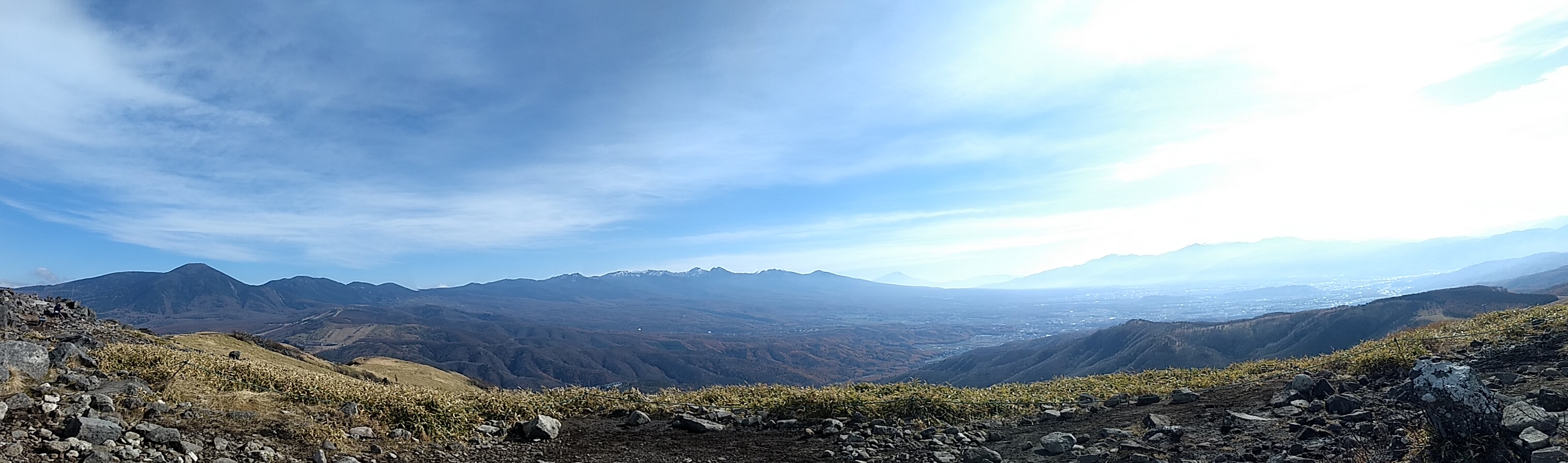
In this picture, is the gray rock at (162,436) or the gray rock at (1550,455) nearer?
Answer: the gray rock at (1550,455)

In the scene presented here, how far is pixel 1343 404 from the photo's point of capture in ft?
26.5

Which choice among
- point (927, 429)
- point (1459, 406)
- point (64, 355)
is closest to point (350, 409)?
point (64, 355)

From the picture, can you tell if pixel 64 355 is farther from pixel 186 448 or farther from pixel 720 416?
pixel 720 416

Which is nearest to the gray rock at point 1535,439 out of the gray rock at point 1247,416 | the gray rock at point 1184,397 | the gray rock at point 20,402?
the gray rock at point 1247,416

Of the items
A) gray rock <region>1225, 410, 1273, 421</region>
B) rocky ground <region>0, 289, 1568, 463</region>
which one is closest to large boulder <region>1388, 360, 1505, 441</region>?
rocky ground <region>0, 289, 1568, 463</region>

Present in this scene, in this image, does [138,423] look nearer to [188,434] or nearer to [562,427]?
[188,434]

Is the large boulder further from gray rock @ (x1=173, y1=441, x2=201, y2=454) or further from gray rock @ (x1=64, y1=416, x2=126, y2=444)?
gray rock @ (x1=64, y1=416, x2=126, y2=444)

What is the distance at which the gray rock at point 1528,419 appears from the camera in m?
5.62

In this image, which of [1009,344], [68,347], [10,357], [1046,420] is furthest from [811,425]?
[1009,344]

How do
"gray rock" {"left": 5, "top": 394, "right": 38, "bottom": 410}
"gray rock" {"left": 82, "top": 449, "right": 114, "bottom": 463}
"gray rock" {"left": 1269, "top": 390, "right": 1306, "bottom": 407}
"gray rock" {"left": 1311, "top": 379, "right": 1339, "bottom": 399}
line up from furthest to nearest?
"gray rock" {"left": 1269, "top": 390, "right": 1306, "bottom": 407} → "gray rock" {"left": 1311, "top": 379, "right": 1339, "bottom": 399} → "gray rock" {"left": 5, "top": 394, "right": 38, "bottom": 410} → "gray rock" {"left": 82, "top": 449, "right": 114, "bottom": 463}

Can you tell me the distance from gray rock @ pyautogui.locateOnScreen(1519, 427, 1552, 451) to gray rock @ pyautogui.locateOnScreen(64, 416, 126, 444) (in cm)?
1363

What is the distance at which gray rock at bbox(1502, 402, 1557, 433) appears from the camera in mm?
5621

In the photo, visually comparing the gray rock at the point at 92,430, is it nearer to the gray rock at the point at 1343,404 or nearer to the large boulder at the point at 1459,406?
the large boulder at the point at 1459,406

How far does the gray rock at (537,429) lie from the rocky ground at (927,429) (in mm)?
23
